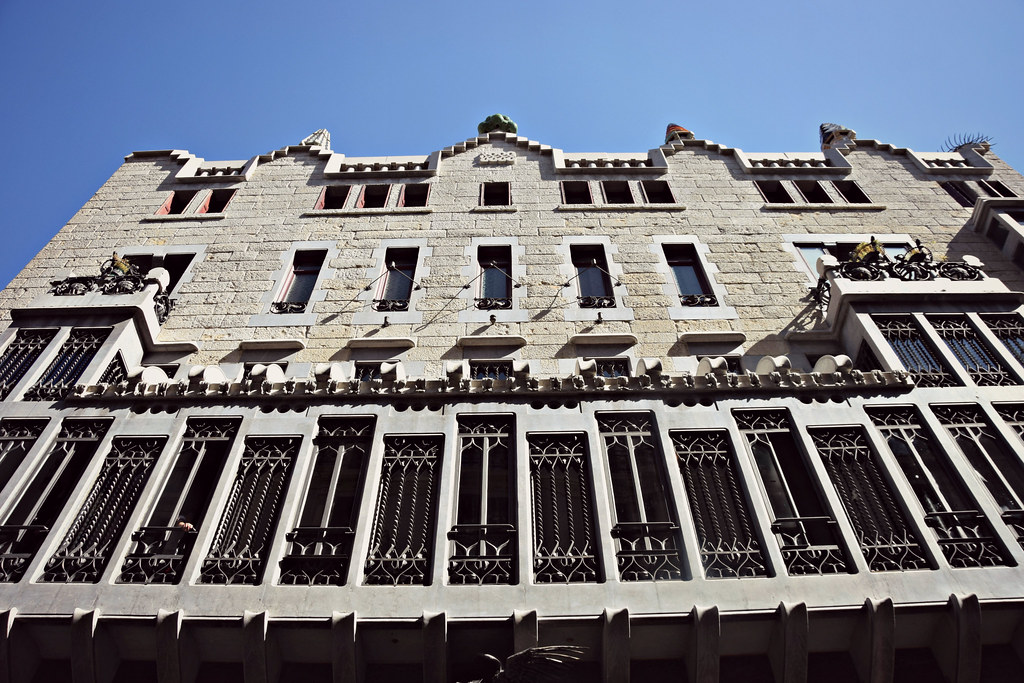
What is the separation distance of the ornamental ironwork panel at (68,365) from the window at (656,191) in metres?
12.0

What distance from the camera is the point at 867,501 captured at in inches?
295

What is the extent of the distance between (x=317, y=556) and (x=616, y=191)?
12.2 m

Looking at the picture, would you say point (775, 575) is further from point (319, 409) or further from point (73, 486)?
point (73, 486)

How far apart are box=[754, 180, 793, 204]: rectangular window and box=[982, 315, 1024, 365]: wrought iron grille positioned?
6209 millimetres

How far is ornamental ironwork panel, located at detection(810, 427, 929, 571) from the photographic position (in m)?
6.86

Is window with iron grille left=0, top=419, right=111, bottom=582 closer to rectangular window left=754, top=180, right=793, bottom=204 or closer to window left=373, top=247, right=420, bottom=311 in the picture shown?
window left=373, top=247, right=420, bottom=311

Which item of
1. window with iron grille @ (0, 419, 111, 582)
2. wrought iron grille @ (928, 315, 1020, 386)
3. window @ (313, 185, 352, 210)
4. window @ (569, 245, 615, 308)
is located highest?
window @ (313, 185, 352, 210)

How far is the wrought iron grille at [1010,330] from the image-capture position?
987 cm

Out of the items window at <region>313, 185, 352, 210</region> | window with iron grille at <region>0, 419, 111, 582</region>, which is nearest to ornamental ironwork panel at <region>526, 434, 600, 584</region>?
window with iron grille at <region>0, 419, 111, 582</region>

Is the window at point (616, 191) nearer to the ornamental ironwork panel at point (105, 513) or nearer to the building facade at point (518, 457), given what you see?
the building facade at point (518, 457)

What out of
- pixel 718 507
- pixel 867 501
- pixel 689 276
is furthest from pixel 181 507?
pixel 689 276

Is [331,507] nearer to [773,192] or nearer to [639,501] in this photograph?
[639,501]

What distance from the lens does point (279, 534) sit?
714 cm

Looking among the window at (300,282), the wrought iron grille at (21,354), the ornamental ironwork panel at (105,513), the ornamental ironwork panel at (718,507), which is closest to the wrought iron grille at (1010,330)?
the ornamental ironwork panel at (718,507)
